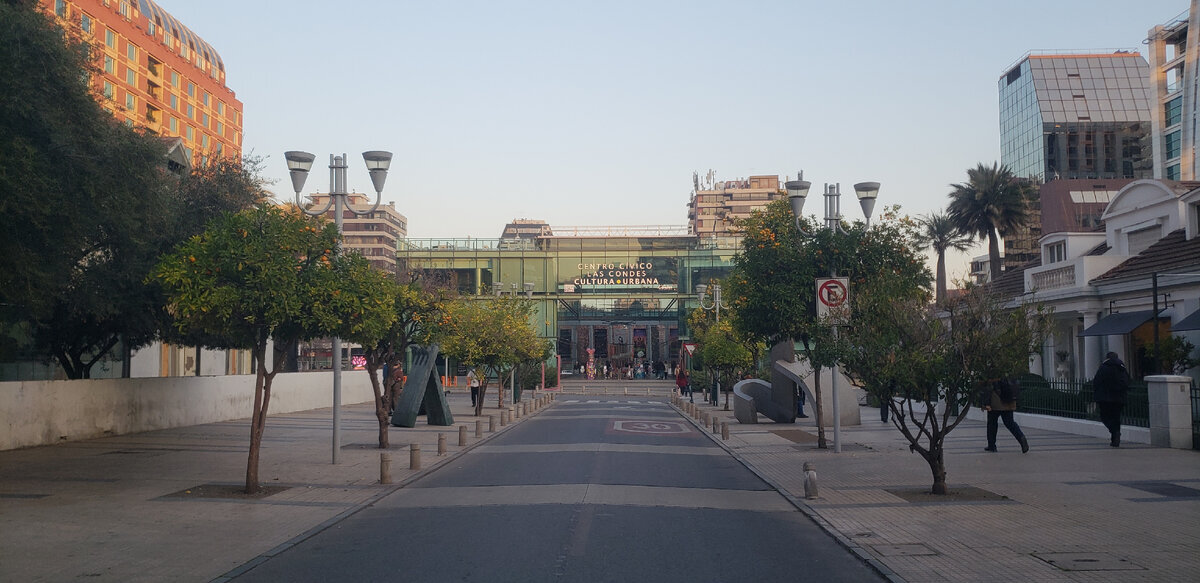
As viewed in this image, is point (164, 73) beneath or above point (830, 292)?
above

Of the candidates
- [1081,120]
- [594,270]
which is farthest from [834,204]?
[1081,120]

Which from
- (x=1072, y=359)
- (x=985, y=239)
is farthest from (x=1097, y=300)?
(x=985, y=239)

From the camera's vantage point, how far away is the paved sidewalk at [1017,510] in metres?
8.49

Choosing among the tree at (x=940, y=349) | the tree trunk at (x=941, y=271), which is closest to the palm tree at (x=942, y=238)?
the tree trunk at (x=941, y=271)

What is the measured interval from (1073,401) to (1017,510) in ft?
43.5

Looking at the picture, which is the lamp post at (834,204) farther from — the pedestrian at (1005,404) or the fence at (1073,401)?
the fence at (1073,401)

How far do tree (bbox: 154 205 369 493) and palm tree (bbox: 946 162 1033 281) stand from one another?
44.7 meters

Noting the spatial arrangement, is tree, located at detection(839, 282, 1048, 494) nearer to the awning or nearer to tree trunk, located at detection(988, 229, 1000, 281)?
the awning

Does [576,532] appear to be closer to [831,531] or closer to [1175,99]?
[831,531]

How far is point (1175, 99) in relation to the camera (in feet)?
223

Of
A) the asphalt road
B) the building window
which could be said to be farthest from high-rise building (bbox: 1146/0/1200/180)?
the asphalt road

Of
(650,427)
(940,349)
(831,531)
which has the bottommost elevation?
(650,427)

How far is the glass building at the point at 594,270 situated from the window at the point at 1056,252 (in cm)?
3513

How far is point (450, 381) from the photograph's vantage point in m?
67.0
